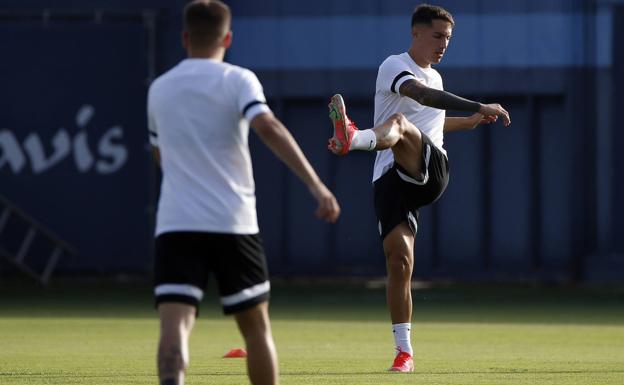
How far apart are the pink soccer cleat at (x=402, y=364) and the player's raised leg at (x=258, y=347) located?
3098 millimetres

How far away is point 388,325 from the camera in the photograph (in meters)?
14.4

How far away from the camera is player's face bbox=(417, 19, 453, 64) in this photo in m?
9.77

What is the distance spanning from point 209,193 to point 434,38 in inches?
148

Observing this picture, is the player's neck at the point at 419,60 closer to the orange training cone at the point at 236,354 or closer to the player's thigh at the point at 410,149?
the player's thigh at the point at 410,149

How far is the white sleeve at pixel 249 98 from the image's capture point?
626 cm

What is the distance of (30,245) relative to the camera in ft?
71.5

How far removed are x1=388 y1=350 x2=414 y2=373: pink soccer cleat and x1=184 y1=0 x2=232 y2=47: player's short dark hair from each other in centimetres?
361

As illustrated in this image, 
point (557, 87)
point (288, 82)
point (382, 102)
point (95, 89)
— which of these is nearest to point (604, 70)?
point (557, 87)

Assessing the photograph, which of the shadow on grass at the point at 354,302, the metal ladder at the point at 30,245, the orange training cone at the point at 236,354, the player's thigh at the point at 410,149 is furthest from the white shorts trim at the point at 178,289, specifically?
the metal ladder at the point at 30,245

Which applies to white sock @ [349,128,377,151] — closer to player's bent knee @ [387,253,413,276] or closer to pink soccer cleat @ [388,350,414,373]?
player's bent knee @ [387,253,413,276]

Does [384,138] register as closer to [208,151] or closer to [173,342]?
[208,151]

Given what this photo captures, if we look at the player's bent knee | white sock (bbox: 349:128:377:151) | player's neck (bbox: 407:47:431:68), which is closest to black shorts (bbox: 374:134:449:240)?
the player's bent knee

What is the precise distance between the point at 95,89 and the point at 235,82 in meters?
15.8

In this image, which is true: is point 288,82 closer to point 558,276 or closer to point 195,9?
point 558,276
